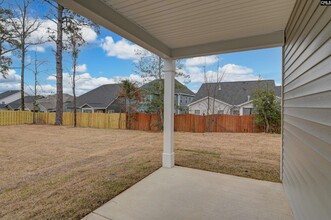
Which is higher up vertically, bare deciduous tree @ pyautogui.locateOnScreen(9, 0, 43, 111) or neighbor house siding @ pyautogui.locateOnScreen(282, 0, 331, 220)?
A: bare deciduous tree @ pyautogui.locateOnScreen(9, 0, 43, 111)

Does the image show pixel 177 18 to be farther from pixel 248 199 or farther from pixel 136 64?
pixel 136 64

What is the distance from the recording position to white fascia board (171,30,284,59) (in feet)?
9.80

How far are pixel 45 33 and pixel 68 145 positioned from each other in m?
8.44

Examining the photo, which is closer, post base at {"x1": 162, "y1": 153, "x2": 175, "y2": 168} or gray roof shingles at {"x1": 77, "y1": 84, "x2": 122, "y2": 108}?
post base at {"x1": 162, "y1": 153, "x2": 175, "y2": 168}

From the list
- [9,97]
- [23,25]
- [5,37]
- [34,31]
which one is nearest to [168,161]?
[5,37]

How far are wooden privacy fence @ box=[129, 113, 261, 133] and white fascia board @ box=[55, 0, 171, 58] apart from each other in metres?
7.56

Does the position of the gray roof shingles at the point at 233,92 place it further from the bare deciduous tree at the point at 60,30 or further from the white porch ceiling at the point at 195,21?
the white porch ceiling at the point at 195,21

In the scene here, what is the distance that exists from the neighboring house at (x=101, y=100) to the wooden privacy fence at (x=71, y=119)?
5424 mm

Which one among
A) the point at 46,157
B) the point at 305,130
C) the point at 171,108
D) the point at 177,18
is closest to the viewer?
the point at 305,130

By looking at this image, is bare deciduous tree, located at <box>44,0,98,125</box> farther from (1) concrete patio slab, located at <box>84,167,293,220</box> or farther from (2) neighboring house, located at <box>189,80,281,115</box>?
(1) concrete patio slab, located at <box>84,167,293,220</box>

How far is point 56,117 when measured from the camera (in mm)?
12391

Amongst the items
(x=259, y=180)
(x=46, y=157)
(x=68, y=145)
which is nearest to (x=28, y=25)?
(x=68, y=145)

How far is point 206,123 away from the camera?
10500 millimetres

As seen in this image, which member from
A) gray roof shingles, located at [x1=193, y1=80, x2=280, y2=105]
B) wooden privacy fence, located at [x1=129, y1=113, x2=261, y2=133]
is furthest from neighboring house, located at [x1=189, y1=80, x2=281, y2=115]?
wooden privacy fence, located at [x1=129, y1=113, x2=261, y2=133]
